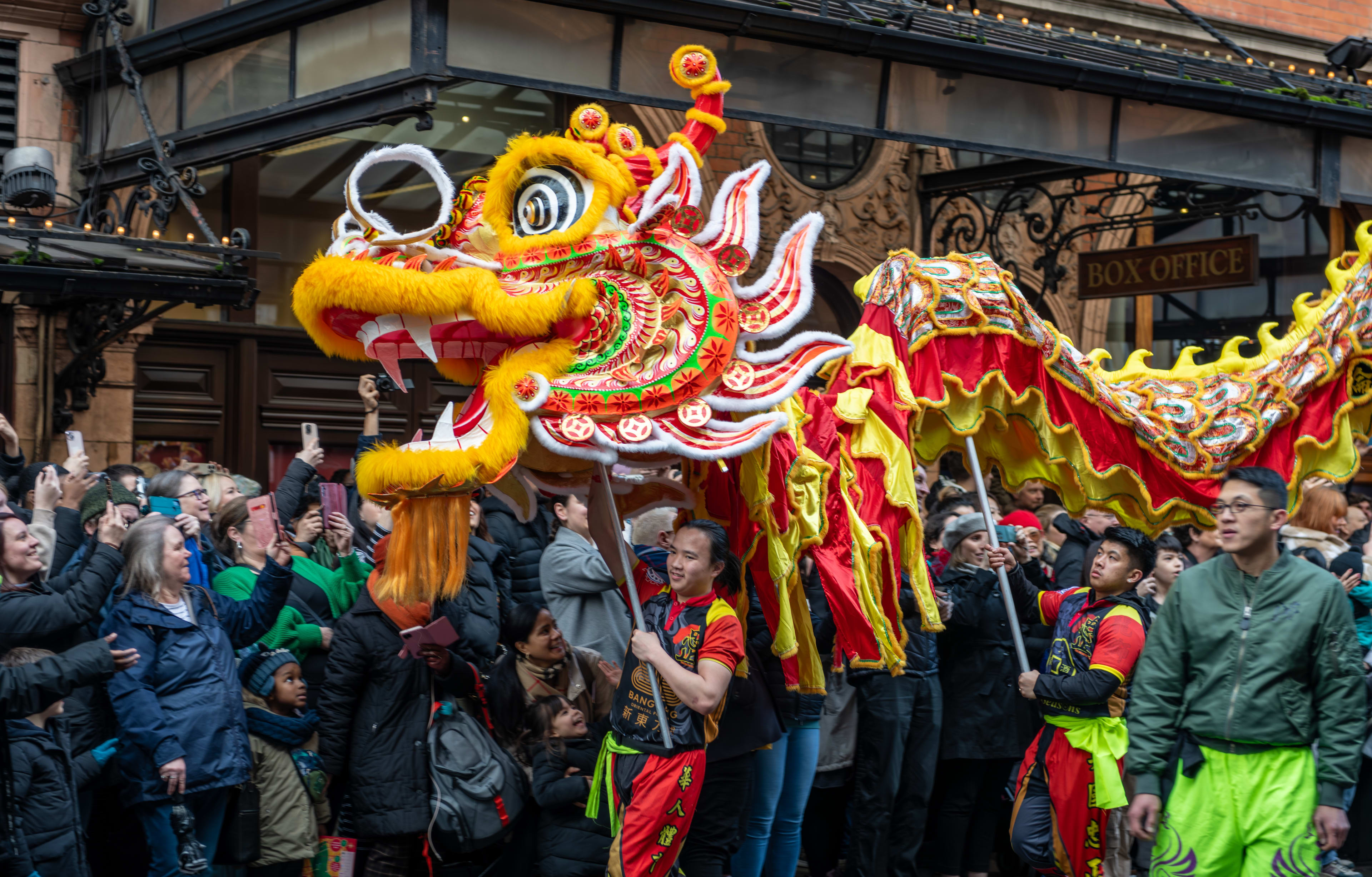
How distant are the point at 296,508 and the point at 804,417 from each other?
227 cm

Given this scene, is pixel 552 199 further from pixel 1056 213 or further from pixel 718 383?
pixel 1056 213

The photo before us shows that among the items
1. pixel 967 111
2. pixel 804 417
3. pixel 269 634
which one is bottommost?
pixel 269 634

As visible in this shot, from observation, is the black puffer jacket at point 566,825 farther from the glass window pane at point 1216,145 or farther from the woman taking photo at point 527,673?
the glass window pane at point 1216,145

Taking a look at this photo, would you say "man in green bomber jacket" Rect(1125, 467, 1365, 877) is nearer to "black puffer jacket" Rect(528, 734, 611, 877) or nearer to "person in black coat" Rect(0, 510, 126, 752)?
"black puffer jacket" Rect(528, 734, 611, 877)

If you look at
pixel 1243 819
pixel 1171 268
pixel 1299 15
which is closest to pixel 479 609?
pixel 1243 819

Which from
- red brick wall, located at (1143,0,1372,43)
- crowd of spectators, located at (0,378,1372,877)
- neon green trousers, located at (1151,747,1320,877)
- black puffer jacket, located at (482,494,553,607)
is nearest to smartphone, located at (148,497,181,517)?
crowd of spectators, located at (0,378,1372,877)

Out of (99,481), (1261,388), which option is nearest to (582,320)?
(99,481)

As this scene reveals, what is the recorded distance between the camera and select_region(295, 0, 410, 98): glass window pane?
7164 millimetres

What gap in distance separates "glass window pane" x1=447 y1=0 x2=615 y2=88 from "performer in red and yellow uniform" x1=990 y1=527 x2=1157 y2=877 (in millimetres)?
3359

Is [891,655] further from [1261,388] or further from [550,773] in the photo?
[1261,388]

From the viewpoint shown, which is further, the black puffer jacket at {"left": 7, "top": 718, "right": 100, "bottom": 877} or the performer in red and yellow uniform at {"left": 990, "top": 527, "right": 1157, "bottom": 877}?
the performer in red and yellow uniform at {"left": 990, "top": 527, "right": 1157, "bottom": 877}

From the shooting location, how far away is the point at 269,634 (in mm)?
6266

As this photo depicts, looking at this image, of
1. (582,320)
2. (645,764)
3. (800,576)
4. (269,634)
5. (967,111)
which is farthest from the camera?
(967,111)

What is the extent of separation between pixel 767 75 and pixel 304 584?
367cm
